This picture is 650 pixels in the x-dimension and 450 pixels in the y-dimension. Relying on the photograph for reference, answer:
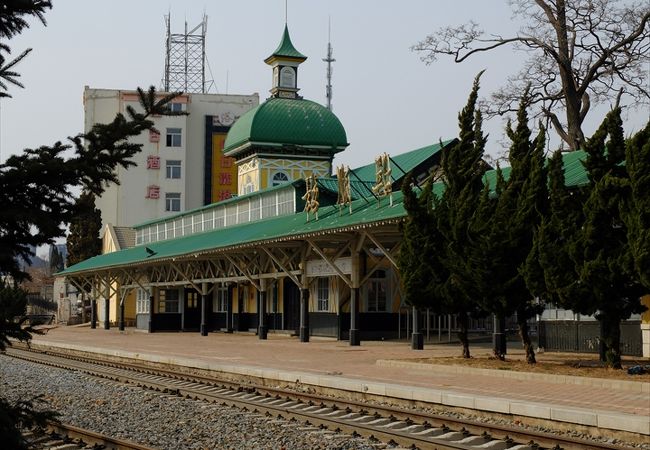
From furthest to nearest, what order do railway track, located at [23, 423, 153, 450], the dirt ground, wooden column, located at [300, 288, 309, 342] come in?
wooden column, located at [300, 288, 309, 342], the dirt ground, railway track, located at [23, 423, 153, 450]

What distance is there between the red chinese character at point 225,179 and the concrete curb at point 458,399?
63.1 metres

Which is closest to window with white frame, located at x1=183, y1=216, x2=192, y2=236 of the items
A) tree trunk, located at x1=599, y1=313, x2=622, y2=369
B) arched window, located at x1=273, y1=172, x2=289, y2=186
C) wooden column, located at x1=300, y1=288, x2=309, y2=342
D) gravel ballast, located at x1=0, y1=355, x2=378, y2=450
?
arched window, located at x1=273, y1=172, x2=289, y2=186

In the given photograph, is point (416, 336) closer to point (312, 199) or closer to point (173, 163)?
point (312, 199)

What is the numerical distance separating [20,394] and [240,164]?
3611 centimetres

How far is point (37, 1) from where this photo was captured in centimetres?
674

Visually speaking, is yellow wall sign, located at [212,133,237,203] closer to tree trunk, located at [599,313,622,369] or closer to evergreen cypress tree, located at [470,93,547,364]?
evergreen cypress tree, located at [470,93,547,364]

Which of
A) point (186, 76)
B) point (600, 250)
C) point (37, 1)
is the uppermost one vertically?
point (186, 76)

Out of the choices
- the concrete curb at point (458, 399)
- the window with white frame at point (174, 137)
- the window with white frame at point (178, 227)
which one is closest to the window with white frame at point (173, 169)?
the window with white frame at point (174, 137)

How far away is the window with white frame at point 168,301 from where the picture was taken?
51.8 m

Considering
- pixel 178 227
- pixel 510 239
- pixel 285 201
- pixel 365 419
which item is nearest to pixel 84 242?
pixel 178 227

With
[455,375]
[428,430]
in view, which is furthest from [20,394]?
[428,430]

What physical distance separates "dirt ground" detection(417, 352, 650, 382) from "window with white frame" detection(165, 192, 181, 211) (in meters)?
63.5

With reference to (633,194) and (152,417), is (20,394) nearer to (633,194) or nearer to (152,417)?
(152,417)

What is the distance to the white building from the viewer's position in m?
83.7
